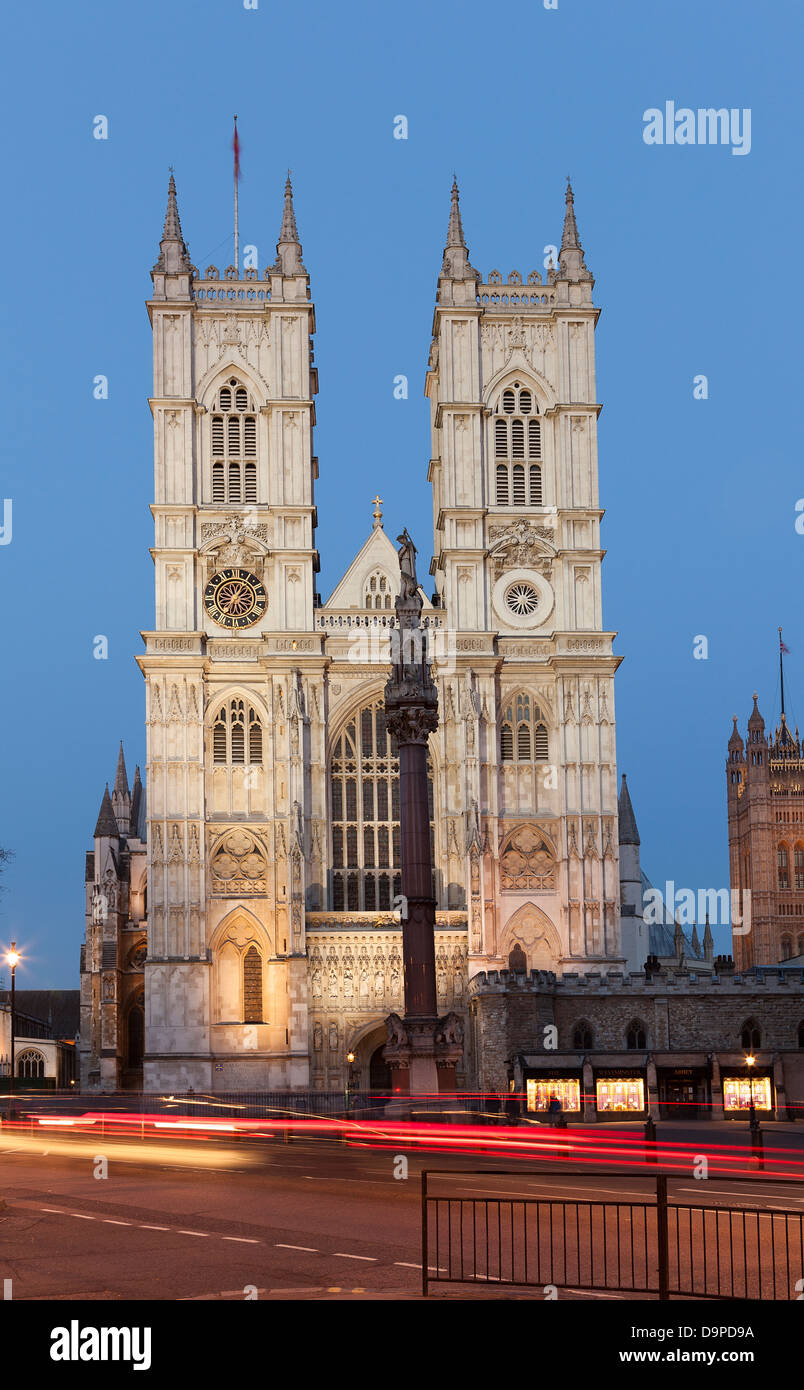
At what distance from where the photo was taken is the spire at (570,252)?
70812mm

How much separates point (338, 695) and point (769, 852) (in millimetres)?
89562

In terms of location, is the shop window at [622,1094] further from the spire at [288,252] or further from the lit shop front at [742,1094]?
the spire at [288,252]

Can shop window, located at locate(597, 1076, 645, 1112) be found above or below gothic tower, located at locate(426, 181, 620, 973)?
below

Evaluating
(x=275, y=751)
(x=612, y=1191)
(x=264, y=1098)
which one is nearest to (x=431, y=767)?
(x=275, y=751)

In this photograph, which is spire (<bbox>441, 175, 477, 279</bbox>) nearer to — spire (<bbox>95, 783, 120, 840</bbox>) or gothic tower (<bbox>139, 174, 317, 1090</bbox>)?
gothic tower (<bbox>139, 174, 317, 1090</bbox>)

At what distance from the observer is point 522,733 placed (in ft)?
221

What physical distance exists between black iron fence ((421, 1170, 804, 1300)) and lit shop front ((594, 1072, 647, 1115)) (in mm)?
27709

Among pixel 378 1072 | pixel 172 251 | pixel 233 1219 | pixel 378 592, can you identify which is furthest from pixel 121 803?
pixel 233 1219

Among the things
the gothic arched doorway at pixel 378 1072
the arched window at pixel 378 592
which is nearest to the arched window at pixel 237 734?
the arched window at pixel 378 592

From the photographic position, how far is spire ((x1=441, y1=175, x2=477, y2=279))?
70.2 meters

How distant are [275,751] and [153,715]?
5108 millimetres

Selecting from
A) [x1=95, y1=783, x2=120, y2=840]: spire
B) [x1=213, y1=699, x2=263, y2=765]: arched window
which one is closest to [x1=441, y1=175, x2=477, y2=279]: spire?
[x1=213, y1=699, x2=263, y2=765]: arched window

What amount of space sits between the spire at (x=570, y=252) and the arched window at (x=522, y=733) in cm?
1862

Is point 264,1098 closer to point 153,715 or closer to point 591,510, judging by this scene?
point 153,715
